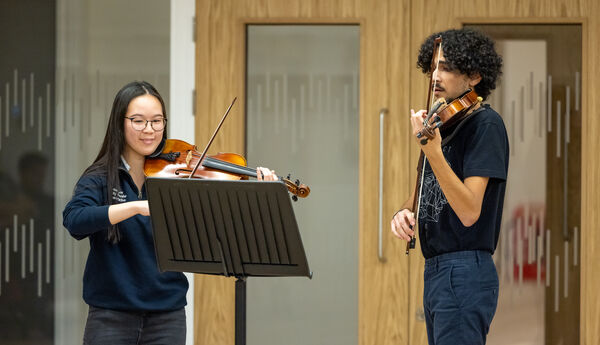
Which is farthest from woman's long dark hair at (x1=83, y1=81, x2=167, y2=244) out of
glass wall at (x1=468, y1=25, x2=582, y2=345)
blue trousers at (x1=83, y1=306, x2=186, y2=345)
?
glass wall at (x1=468, y1=25, x2=582, y2=345)

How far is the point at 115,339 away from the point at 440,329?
36.1 inches

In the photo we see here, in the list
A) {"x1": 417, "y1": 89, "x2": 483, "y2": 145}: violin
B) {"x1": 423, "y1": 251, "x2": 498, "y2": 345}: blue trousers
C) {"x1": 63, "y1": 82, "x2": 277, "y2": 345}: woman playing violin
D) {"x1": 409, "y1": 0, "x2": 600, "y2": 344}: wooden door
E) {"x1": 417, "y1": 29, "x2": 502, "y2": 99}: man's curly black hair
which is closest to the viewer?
{"x1": 417, "y1": 89, "x2": 483, "y2": 145}: violin

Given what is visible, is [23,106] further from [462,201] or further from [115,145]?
[462,201]

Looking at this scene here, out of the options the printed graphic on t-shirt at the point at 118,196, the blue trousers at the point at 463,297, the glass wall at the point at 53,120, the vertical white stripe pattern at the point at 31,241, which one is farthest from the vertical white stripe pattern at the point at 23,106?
the blue trousers at the point at 463,297

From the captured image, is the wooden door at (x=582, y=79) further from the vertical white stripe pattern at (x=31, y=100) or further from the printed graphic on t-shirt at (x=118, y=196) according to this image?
the vertical white stripe pattern at (x=31, y=100)

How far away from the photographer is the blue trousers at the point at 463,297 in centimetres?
196

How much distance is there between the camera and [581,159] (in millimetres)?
3328

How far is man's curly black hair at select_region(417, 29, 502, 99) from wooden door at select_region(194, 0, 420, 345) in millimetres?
1205

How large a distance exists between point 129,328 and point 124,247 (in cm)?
23

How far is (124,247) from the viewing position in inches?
87.8

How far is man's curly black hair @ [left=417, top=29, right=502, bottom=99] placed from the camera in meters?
2.08

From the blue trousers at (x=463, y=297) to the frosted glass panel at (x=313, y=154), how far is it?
1411 millimetres

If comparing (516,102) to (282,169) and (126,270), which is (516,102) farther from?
(126,270)

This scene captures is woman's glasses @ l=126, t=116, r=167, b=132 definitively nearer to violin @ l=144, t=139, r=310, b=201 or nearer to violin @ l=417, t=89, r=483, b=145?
violin @ l=144, t=139, r=310, b=201
